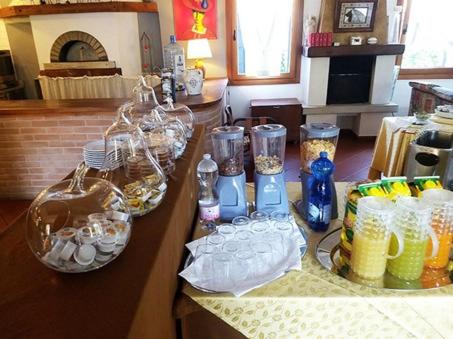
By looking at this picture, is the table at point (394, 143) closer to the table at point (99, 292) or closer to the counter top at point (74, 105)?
the counter top at point (74, 105)

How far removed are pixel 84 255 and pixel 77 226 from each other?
7 cm

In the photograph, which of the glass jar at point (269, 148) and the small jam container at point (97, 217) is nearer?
the small jam container at point (97, 217)

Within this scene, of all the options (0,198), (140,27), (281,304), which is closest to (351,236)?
(281,304)

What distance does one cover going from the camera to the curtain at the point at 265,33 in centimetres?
454

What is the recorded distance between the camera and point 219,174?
123 centimetres

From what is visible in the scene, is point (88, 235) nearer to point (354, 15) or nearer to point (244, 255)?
point (244, 255)

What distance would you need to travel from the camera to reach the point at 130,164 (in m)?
1.01

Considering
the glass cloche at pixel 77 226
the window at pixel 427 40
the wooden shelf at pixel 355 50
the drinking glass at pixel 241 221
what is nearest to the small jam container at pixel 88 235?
the glass cloche at pixel 77 226

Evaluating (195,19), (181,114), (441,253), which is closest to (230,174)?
(181,114)

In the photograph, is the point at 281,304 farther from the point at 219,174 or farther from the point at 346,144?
the point at 346,144

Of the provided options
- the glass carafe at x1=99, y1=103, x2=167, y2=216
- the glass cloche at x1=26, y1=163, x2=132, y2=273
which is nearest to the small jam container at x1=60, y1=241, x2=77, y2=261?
the glass cloche at x1=26, y1=163, x2=132, y2=273

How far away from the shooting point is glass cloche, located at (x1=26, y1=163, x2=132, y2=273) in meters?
0.65

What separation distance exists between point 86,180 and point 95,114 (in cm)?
211

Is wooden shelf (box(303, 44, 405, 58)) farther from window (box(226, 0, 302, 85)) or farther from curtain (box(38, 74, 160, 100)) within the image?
curtain (box(38, 74, 160, 100))
